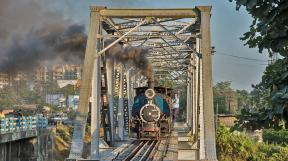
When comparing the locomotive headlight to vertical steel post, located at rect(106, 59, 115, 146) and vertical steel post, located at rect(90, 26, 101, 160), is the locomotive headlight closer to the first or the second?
vertical steel post, located at rect(106, 59, 115, 146)

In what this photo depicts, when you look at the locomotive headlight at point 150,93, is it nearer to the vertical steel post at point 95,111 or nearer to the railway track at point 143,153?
the railway track at point 143,153

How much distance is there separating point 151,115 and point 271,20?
19.6 meters

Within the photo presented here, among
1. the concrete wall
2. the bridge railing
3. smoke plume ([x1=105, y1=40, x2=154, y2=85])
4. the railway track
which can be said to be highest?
smoke plume ([x1=105, y1=40, x2=154, y2=85])

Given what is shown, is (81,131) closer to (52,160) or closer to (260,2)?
(260,2)

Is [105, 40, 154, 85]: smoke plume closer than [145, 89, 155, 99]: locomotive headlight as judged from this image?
Yes

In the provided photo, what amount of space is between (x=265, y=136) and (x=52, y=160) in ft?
149

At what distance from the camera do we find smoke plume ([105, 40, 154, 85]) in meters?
22.5

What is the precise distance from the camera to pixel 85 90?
14852 millimetres

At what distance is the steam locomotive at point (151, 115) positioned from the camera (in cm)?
2356

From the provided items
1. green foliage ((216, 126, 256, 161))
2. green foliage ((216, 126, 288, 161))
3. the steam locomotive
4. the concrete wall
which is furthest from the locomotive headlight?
green foliage ((216, 126, 256, 161))

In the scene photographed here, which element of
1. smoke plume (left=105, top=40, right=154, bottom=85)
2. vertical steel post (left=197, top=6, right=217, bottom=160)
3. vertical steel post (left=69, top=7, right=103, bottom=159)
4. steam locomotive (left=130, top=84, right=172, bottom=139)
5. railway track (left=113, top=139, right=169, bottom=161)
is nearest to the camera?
vertical steel post (left=69, top=7, right=103, bottom=159)

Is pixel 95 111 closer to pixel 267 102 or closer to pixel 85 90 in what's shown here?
pixel 85 90

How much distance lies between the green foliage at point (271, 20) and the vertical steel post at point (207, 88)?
9.90 m

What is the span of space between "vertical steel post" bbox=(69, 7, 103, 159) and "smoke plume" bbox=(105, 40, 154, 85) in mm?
4653
